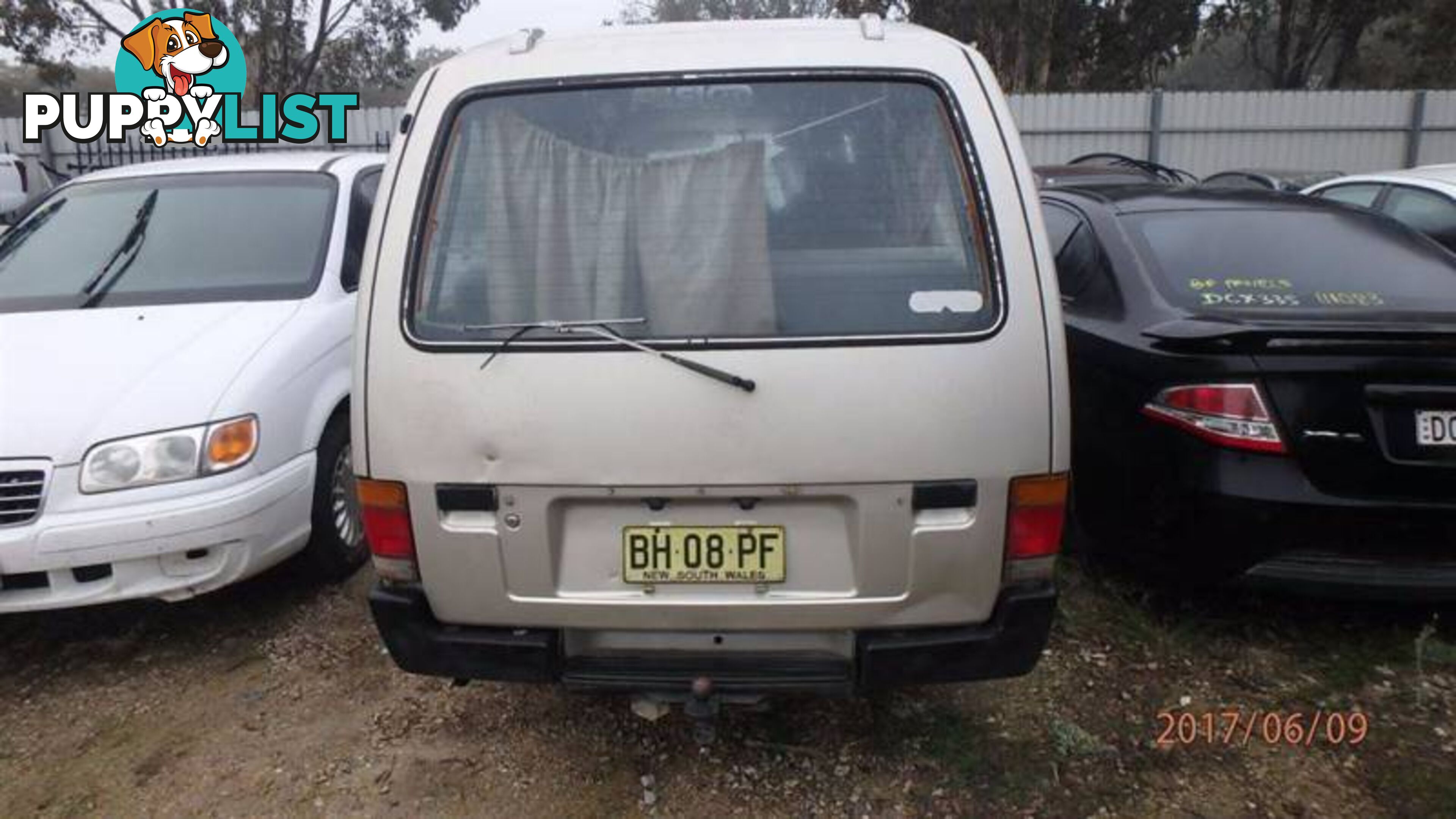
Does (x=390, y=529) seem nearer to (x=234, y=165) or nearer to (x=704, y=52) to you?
(x=704, y=52)

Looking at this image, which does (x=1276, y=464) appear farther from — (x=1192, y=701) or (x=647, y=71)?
(x=647, y=71)

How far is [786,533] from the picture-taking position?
7.42 ft

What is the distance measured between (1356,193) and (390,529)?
22.5ft

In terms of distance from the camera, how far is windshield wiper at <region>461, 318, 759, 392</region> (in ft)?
7.09

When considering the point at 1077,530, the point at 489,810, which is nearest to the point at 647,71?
the point at 489,810

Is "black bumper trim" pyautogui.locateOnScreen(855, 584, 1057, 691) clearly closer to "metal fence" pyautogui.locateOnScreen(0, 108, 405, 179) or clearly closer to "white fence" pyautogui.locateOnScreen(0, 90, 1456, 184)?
"metal fence" pyautogui.locateOnScreen(0, 108, 405, 179)

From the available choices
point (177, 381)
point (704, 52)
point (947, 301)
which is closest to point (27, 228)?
point (177, 381)

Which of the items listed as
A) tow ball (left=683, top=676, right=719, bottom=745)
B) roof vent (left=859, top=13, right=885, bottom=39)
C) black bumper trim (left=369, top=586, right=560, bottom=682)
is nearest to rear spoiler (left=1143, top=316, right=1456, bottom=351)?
roof vent (left=859, top=13, right=885, bottom=39)

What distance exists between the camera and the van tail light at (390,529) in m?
2.32

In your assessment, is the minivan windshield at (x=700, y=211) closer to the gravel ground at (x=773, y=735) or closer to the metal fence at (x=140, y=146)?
the gravel ground at (x=773, y=735)

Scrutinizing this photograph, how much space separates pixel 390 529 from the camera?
2.36 m

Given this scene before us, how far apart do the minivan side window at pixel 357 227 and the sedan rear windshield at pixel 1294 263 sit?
3.13 metres

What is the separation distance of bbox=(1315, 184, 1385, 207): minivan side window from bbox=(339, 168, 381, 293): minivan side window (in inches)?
217
